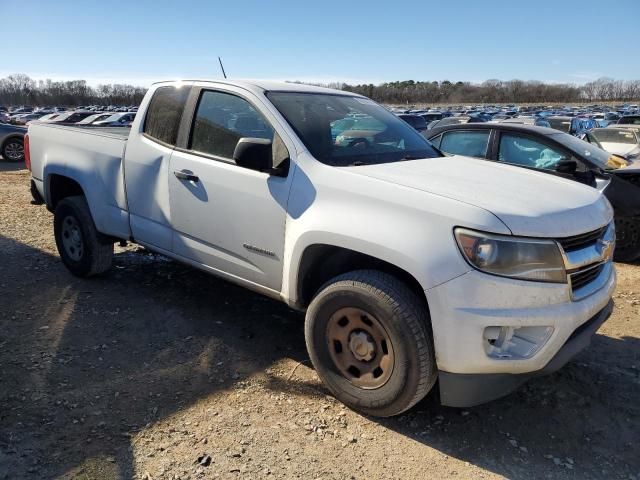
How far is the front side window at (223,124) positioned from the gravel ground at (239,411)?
1.46 meters

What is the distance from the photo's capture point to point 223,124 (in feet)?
12.0

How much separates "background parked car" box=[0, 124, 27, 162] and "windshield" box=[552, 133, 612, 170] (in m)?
15.4

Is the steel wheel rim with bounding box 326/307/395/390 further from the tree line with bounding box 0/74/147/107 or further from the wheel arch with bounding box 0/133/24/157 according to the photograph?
the tree line with bounding box 0/74/147/107

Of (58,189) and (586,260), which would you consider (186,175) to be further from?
(586,260)

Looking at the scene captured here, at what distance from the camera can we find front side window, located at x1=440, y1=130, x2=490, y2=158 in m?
6.48

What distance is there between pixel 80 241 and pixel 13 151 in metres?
13.4

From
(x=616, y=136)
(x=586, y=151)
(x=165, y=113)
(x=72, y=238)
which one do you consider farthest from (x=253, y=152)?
(x=616, y=136)

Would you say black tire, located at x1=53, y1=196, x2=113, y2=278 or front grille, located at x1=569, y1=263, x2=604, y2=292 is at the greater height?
front grille, located at x1=569, y1=263, x2=604, y2=292

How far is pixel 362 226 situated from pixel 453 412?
1.28 meters

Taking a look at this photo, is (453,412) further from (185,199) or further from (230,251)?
(185,199)

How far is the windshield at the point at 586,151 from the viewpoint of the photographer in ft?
19.9

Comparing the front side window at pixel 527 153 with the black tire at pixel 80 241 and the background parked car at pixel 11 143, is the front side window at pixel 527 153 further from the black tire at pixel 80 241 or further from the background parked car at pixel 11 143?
the background parked car at pixel 11 143

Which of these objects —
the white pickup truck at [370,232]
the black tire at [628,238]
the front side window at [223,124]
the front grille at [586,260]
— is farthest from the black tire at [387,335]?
the black tire at [628,238]

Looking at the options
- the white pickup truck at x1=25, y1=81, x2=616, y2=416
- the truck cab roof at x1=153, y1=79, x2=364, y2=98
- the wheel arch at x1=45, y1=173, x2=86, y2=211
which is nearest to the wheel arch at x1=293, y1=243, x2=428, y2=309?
the white pickup truck at x1=25, y1=81, x2=616, y2=416
